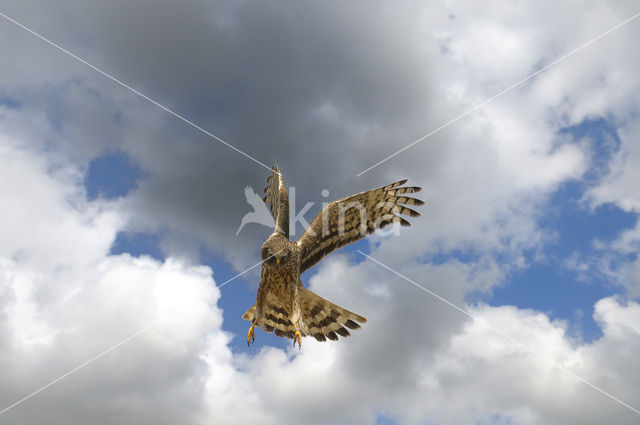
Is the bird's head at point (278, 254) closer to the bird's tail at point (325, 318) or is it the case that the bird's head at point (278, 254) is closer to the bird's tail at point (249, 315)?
the bird's tail at point (325, 318)

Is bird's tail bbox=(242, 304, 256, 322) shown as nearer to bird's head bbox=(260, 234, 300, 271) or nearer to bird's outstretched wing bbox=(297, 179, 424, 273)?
bird's outstretched wing bbox=(297, 179, 424, 273)

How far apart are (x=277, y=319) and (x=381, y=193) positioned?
282 centimetres

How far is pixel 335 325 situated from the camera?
691cm

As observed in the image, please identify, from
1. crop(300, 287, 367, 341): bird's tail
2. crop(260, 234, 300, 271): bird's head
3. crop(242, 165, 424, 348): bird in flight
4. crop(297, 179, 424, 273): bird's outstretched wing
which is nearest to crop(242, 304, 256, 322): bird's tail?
crop(242, 165, 424, 348): bird in flight

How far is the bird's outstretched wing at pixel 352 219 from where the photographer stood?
7156 mm

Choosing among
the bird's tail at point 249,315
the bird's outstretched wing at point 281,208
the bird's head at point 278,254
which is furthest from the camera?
the bird's tail at point 249,315

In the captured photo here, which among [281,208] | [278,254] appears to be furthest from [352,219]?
[278,254]

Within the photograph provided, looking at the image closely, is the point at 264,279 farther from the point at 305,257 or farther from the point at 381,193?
the point at 381,193

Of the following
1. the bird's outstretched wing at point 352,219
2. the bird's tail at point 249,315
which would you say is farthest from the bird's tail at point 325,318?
the bird's tail at point 249,315

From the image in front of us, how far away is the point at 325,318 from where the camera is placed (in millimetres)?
7055

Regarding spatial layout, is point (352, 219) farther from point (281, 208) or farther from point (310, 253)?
point (281, 208)

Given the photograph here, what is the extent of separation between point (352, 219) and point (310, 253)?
0.99 metres

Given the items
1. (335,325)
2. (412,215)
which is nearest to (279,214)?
(335,325)

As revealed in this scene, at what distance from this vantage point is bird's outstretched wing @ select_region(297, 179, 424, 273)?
716cm
